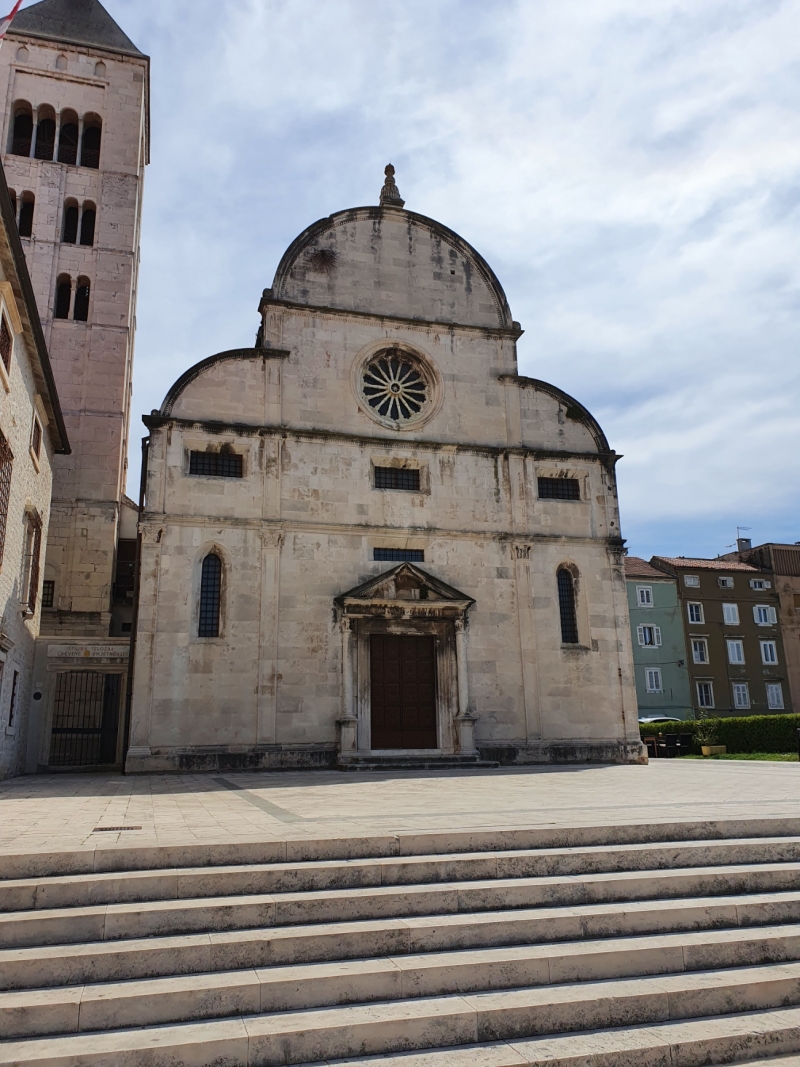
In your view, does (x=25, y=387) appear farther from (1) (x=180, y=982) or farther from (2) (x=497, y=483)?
(1) (x=180, y=982)

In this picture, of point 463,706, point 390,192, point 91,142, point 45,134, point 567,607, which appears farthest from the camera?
point 91,142

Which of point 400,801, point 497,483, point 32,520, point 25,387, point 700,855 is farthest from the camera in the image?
point 497,483

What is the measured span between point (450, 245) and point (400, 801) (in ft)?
61.7

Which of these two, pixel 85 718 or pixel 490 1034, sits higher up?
pixel 85 718

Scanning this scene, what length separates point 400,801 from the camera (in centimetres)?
1148

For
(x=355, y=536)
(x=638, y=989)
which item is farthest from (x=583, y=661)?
(x=638, y=989)

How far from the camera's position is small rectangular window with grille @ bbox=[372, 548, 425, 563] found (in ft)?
70.9

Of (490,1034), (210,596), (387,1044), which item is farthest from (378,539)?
(387,1044)

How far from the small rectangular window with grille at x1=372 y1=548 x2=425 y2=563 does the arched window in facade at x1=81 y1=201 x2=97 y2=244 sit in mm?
18563

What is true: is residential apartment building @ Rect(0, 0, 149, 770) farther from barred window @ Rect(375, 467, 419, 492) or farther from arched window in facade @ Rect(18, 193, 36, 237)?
barred window @ Rect(375, 467, 419, 492)

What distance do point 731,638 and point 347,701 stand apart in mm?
35520

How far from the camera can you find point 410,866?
704 cm

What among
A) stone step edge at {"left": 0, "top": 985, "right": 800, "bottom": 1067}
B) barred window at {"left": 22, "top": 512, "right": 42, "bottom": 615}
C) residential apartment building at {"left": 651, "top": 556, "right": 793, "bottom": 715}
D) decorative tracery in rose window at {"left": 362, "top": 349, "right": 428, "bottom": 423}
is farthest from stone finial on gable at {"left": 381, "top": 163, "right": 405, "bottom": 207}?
residential apartment building at {"left": 651, "top": 556, "right": 793, "bottom": 715}

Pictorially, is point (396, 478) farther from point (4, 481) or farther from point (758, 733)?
point (758, 733)
